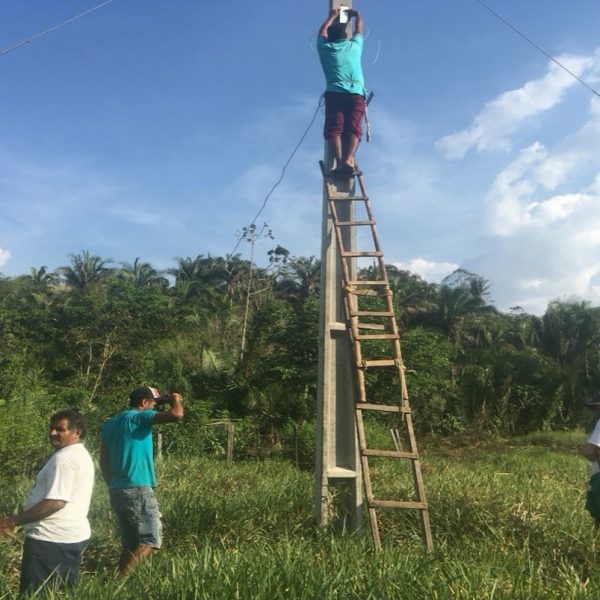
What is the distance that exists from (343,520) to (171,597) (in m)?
2.45

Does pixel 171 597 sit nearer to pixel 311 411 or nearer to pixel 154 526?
pixel 154 526

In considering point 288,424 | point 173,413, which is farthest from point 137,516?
point 288,424

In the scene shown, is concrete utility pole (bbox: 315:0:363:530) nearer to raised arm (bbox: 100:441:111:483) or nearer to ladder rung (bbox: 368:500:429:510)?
ladder rung (bbox: 368:500:429:510)

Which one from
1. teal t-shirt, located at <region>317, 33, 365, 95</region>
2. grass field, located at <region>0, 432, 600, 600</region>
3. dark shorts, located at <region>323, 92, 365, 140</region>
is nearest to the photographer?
grass field, located at <region>0, 432, 600, 600</region>

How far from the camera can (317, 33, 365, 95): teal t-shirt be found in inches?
262

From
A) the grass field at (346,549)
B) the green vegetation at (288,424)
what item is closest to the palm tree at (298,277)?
the green vegetation at (288,424)

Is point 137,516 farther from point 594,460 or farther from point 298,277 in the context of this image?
point 298,277

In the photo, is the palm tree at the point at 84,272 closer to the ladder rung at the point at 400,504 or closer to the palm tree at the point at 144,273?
the palm tree at the point at 144,273

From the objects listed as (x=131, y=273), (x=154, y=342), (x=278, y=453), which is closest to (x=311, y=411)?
(x=278, y=453)

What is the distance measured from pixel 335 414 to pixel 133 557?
2.11 metres

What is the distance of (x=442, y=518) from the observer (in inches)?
220

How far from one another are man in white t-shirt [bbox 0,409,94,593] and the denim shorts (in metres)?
0.94

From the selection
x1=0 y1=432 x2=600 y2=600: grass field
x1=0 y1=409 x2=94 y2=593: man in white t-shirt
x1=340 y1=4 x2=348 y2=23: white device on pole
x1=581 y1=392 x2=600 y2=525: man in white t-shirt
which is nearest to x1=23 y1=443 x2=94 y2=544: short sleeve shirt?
x1=0 y1=409 x2=94 y2=593: man in white t-shirt

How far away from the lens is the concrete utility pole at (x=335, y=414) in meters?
5.43
